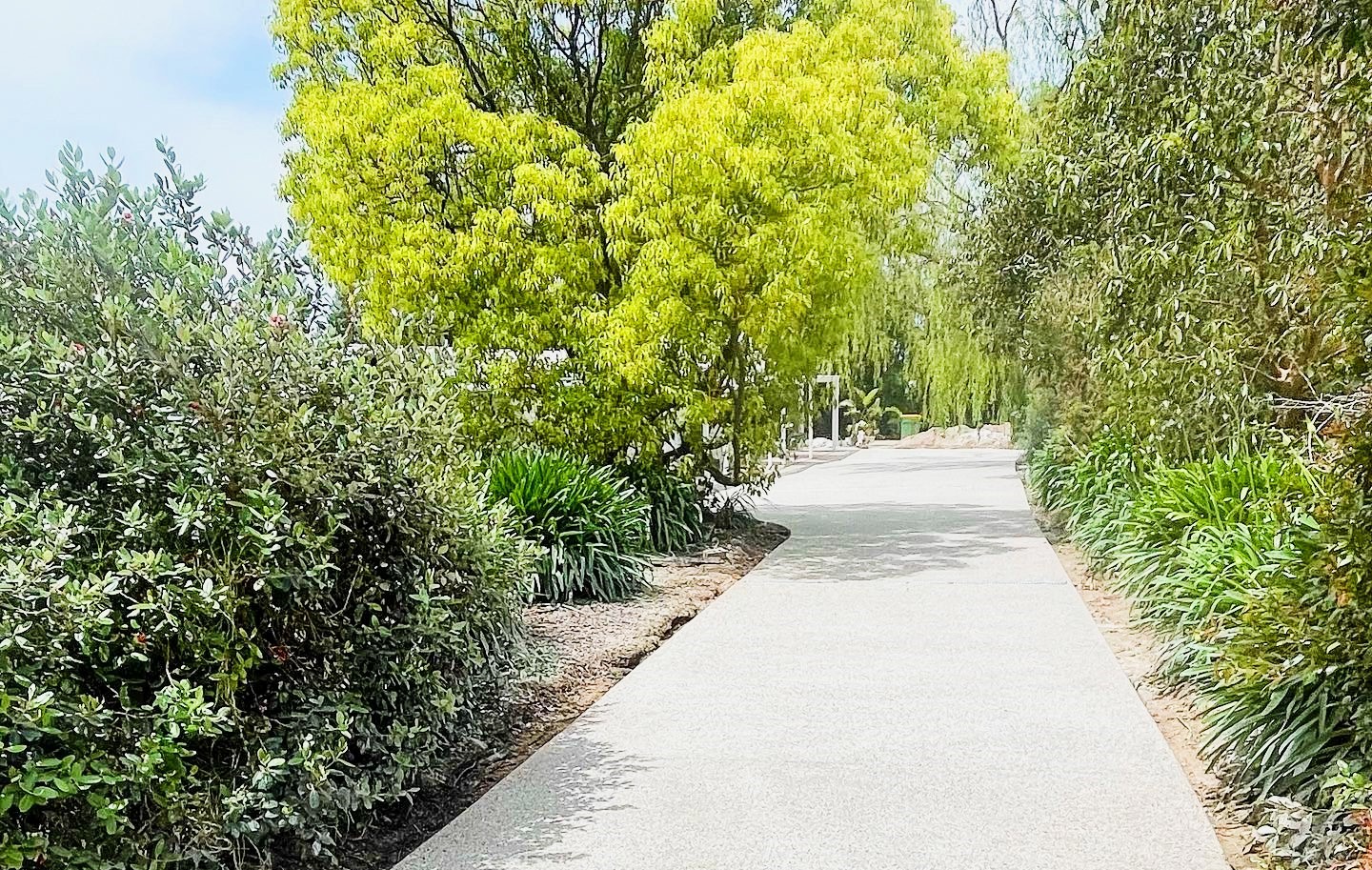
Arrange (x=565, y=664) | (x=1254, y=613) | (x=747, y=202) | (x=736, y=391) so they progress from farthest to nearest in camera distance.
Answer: (x=736, y=391) → (x=747, y=202) → (x=565, y=664) → (x=1254, y=613)

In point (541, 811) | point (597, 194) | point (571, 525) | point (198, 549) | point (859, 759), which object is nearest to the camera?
point (198, 549)

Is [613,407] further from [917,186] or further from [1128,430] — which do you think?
[1128,430]

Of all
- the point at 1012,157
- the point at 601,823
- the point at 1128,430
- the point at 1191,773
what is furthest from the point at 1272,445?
the point at 1012,157

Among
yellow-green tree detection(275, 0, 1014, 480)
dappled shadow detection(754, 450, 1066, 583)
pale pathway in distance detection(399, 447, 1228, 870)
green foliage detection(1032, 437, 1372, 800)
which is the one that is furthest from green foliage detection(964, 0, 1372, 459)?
dappled shadow detection(754, 450, 1066, 583)

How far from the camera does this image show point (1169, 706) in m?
5.62

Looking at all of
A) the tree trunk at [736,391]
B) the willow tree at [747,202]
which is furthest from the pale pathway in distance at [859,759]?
the tree trunk at [736,391]

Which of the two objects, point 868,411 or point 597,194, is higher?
point 597,194

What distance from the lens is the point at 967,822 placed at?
4.07m

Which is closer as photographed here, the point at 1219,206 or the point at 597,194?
the point at 1219,206

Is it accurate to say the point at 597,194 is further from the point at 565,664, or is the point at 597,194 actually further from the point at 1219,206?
the point at 1219,206

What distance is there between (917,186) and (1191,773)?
23.8ft

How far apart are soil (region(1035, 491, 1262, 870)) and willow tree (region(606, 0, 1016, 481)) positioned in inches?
137

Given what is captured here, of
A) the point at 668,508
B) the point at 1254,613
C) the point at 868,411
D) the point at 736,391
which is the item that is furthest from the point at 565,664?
the point at 868,411

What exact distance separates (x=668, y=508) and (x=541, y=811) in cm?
690
